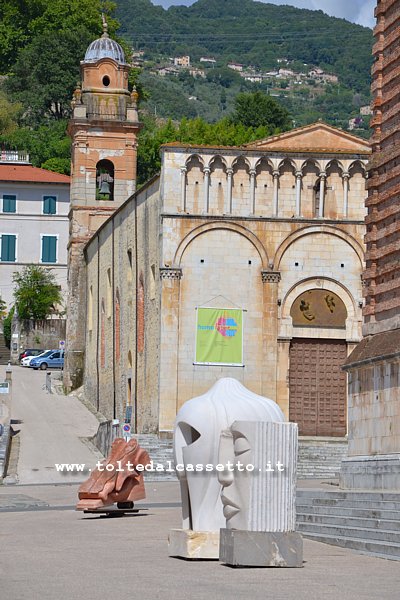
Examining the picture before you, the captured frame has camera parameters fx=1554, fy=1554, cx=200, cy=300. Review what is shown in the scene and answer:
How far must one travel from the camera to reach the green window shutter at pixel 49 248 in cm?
9069

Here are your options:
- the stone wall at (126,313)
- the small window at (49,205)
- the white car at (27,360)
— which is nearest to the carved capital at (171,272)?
the stone wall at (126,313)

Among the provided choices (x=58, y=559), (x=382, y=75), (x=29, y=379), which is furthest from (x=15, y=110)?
(x=58, y=559)

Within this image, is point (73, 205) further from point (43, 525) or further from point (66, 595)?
point (66, 595)

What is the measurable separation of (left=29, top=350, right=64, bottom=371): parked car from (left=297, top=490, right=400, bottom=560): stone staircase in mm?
49256

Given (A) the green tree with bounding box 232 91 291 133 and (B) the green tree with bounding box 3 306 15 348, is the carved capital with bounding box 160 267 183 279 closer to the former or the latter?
(B) the green tree with bounding box 3 306 15 348

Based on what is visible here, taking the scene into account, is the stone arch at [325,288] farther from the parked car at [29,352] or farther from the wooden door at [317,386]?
the parked car at [29,352]

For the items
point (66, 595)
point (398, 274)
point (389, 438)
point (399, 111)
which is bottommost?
point (66, 595)

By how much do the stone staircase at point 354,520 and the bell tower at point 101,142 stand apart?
35.6 meters

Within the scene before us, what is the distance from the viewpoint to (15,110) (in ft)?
363

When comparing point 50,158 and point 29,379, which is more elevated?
point 50,158

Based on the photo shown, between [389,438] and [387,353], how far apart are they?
1.40m

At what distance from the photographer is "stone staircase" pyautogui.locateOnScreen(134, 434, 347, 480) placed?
3972 cm

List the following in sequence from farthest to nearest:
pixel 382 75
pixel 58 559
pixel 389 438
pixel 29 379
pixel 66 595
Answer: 1. pixel 29 379
2. pixel 382 75
3. pixel 389 438
4. pixel 58 559
5. pixel 66 595

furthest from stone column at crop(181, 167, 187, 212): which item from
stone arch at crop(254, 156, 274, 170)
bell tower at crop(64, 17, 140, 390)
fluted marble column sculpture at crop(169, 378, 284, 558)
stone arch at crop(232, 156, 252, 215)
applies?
fluted marble column sculpture at crop(169, 378, 284, 558)
